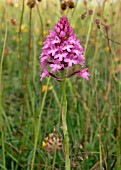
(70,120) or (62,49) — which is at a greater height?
(62,49)

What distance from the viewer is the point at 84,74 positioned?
3.15ft

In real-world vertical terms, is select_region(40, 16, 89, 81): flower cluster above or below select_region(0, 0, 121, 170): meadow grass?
above

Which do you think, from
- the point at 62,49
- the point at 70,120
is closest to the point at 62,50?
the point at 62,49

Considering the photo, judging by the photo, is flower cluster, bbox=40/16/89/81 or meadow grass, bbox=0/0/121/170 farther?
meadow grass, bbox=0/0/121/170

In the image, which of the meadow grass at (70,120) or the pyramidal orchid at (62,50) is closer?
the pyramidal orchid at (62,50)

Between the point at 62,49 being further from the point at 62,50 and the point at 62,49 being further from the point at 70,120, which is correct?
the point at 70,120

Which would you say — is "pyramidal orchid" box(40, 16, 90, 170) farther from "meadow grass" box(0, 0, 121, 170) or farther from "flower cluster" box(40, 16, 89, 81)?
"meadow grass" box(0, 0, 121, 170)

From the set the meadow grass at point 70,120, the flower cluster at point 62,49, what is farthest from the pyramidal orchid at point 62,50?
the meadow grass at point 70,120

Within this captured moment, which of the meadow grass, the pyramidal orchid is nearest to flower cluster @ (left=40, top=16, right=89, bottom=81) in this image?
the pyramidal orchid

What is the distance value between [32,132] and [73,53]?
2.91ft

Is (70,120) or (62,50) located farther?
(70,120)

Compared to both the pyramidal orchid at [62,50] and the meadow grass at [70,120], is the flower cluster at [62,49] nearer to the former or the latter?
the pyramidal orchid at [62,50]

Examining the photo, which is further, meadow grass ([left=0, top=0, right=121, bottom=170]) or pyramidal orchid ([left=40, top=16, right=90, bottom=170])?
meadow grass ([left=0, top=0, right=121, bottom=170])

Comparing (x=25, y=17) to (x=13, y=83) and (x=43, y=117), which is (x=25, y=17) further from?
(x=43, y=117)
